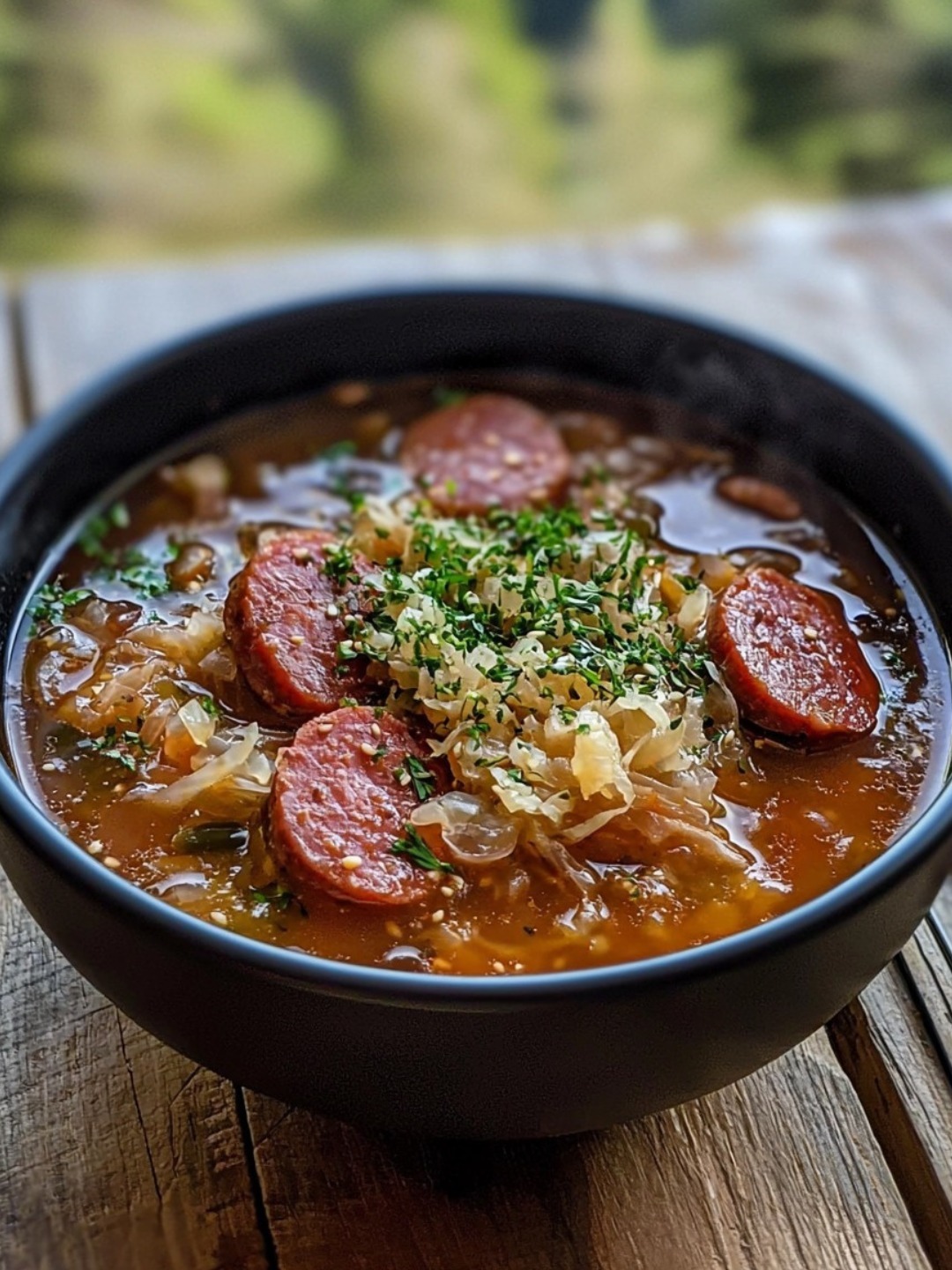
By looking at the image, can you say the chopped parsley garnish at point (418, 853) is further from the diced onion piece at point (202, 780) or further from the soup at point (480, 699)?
the diced onion piece at point (202, 780)

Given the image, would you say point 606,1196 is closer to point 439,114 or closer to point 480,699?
point 480,699

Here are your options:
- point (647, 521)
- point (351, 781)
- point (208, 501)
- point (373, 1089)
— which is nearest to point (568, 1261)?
point (373, 1089)

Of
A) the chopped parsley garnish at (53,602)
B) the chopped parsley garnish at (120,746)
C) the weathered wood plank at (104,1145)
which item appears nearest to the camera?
the weathered wood plank at (104,1145)

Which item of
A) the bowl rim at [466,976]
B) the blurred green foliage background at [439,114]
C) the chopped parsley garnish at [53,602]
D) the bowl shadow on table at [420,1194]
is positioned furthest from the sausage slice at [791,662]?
the blurred green foliage background at [439,114]

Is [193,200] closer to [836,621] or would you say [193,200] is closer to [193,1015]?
[836,621]

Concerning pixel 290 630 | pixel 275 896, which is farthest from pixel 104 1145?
pixel 290 630

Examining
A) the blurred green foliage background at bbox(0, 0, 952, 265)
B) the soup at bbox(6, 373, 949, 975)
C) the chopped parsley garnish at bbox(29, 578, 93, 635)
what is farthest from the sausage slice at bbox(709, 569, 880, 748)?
the blurred green foliage background at bbox(0, 0, 952, 265)

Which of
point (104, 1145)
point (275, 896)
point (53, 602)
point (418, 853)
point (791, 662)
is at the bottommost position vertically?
point (104, 1145)
